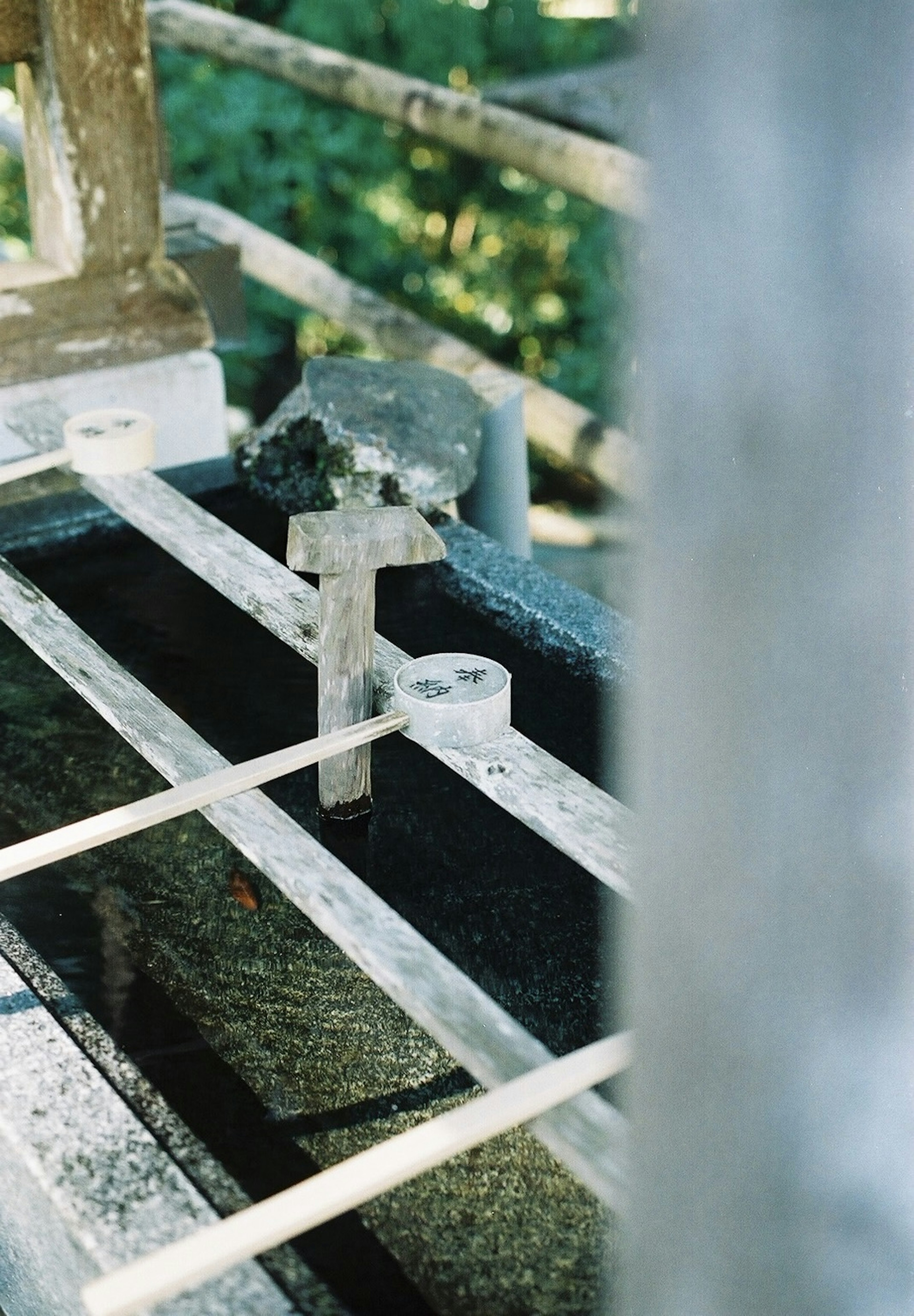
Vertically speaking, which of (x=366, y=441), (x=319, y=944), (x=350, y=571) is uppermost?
(x=350, y=571)

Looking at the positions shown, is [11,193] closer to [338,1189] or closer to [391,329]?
[391,329]

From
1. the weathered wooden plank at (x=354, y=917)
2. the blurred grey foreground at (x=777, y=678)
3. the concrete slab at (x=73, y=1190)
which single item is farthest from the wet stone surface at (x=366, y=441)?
the blurred grey foreground at (x=777, y=678)

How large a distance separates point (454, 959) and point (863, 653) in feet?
6.23

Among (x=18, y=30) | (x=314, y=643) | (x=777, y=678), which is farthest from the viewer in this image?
(x=18, y=30)

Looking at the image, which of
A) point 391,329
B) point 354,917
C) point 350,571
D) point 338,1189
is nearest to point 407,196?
point 391,329

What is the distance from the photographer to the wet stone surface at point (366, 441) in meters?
3.78

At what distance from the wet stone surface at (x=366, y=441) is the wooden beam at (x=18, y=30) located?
105 cm

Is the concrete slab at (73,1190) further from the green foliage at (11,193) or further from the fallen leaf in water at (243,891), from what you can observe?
the green foliage at (11,193)

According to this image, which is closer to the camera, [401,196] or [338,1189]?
[338,1189]

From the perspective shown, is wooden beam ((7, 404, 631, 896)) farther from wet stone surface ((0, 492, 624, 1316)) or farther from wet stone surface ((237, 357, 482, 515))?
wet stone surface ((237, 357, 482, 515))

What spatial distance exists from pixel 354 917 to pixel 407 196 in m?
7.02

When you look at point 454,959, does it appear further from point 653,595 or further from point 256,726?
point 653,595

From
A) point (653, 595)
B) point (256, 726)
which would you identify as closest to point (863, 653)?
point (653, 595)

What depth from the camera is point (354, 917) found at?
6.48ft
